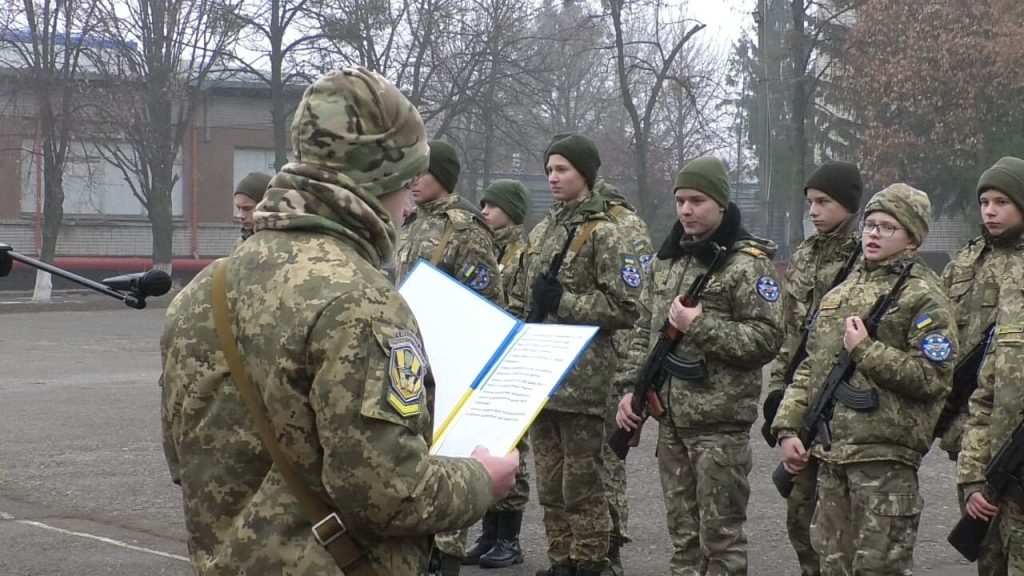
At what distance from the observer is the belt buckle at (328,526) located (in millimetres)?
2777

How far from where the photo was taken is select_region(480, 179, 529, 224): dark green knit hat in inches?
347

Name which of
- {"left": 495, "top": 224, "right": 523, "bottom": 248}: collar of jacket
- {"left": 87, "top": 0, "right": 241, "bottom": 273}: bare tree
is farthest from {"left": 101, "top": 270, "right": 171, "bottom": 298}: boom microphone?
{"left": 87, "top": 0, "right": 241, "bottom": 273}: bare tree

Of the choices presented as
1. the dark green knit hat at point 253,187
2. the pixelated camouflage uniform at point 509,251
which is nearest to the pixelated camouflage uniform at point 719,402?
the pixelated camouflage uniform at point 509,251

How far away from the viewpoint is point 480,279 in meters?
7.25

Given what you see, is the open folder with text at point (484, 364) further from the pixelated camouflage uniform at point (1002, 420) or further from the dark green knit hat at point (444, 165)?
the dark green knit hat at point (444, 165)

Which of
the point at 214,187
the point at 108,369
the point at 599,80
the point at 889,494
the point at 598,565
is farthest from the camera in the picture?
the point at 599,80

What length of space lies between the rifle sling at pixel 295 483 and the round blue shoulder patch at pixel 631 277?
13.6 feet

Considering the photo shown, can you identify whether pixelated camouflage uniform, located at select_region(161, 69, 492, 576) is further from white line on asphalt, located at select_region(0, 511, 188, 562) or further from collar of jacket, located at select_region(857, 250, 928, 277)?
white line on asphalt, located at select_region(0, 511, 188, 562)

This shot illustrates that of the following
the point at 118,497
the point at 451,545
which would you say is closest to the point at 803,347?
the point at 451,545

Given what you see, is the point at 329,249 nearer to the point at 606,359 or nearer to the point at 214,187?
the point at 606,359

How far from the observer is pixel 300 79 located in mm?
35219

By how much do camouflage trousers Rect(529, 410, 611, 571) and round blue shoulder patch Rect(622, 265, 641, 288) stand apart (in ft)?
2.38

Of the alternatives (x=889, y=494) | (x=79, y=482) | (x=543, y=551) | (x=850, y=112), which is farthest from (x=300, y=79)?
(x=889, y=494)

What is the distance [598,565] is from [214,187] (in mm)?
35467
